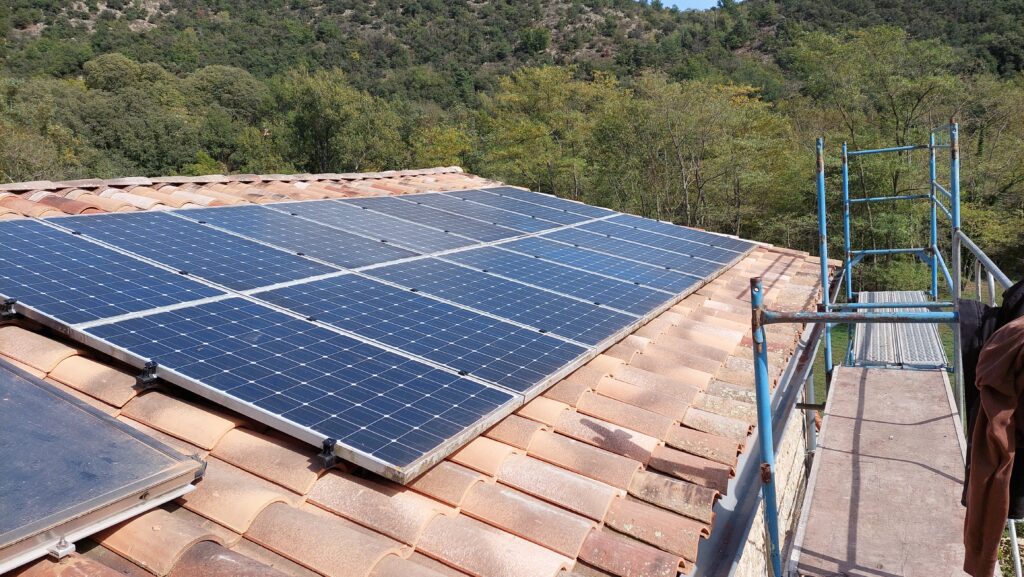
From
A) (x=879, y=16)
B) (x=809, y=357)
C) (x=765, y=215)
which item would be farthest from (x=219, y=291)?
(x=879, y=16)

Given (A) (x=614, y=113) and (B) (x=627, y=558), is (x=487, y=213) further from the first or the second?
(A) (x=614, y=113)

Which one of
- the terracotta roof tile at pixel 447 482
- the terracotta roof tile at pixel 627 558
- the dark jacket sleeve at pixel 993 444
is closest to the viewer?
the dark jacket sleeve at pixel 993 444

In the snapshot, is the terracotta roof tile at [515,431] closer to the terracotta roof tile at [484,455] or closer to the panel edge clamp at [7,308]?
the terracotta roof tile at [484,455]

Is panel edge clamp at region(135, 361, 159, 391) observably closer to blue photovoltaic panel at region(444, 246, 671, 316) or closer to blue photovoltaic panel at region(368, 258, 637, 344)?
blue photovoltaic panel at region(368, 258, 637, 344)

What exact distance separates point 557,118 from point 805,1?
189ft

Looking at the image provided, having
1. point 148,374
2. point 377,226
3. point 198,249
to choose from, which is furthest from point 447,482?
point 377,226

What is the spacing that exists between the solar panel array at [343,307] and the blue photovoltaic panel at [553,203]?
3.03 metres

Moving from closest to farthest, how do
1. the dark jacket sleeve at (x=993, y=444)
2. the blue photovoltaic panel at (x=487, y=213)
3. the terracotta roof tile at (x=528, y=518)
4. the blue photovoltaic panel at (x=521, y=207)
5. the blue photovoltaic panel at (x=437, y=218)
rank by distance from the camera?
the dark jacket sleeve at (x=993, y=444), the terracotta roof tile at (x=528, y=518), the blue photovoltaic panel at (x=437, y=218), the blue photovoltaic panel at (x=487, y=213), the blue photovoltaic panel at (x=521, y=207)

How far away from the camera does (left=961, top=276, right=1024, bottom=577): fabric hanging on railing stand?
264 cm

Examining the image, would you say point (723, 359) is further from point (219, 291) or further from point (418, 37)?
point (418, 37)

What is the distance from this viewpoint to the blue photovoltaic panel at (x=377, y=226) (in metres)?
8.68

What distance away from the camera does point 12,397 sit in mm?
3773

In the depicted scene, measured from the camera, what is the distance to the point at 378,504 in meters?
4.01

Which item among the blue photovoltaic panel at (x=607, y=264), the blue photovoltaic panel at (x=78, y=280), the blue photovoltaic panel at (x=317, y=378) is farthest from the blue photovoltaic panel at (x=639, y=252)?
the blue photovoltaic panel at (x=78, y=280)
